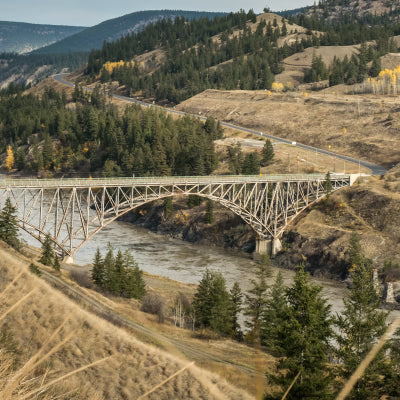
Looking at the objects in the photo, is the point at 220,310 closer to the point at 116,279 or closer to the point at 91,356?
the point at 116,279

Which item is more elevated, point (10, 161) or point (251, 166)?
point (251, 166)

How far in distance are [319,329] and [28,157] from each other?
4581 inches

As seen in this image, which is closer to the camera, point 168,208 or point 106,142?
point 168,208

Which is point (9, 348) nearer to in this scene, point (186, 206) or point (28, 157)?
point (186, 206)

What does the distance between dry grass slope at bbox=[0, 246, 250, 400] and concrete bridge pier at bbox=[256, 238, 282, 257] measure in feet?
209

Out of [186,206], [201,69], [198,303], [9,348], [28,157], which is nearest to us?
[9,348]

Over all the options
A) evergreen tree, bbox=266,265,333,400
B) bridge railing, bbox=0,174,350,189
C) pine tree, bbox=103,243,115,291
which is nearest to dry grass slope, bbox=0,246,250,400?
evergreen tree, bbox=266,265,333,400

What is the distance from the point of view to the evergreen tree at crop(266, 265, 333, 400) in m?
19.5

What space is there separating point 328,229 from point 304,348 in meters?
50.9

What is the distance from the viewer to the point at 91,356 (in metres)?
8.53

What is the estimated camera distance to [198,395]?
23.4 ft

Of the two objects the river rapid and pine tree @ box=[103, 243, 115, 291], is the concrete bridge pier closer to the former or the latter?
the river rapid

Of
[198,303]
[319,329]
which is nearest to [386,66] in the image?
[198,303]

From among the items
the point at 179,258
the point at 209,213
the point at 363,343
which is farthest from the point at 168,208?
the point at 363,343
